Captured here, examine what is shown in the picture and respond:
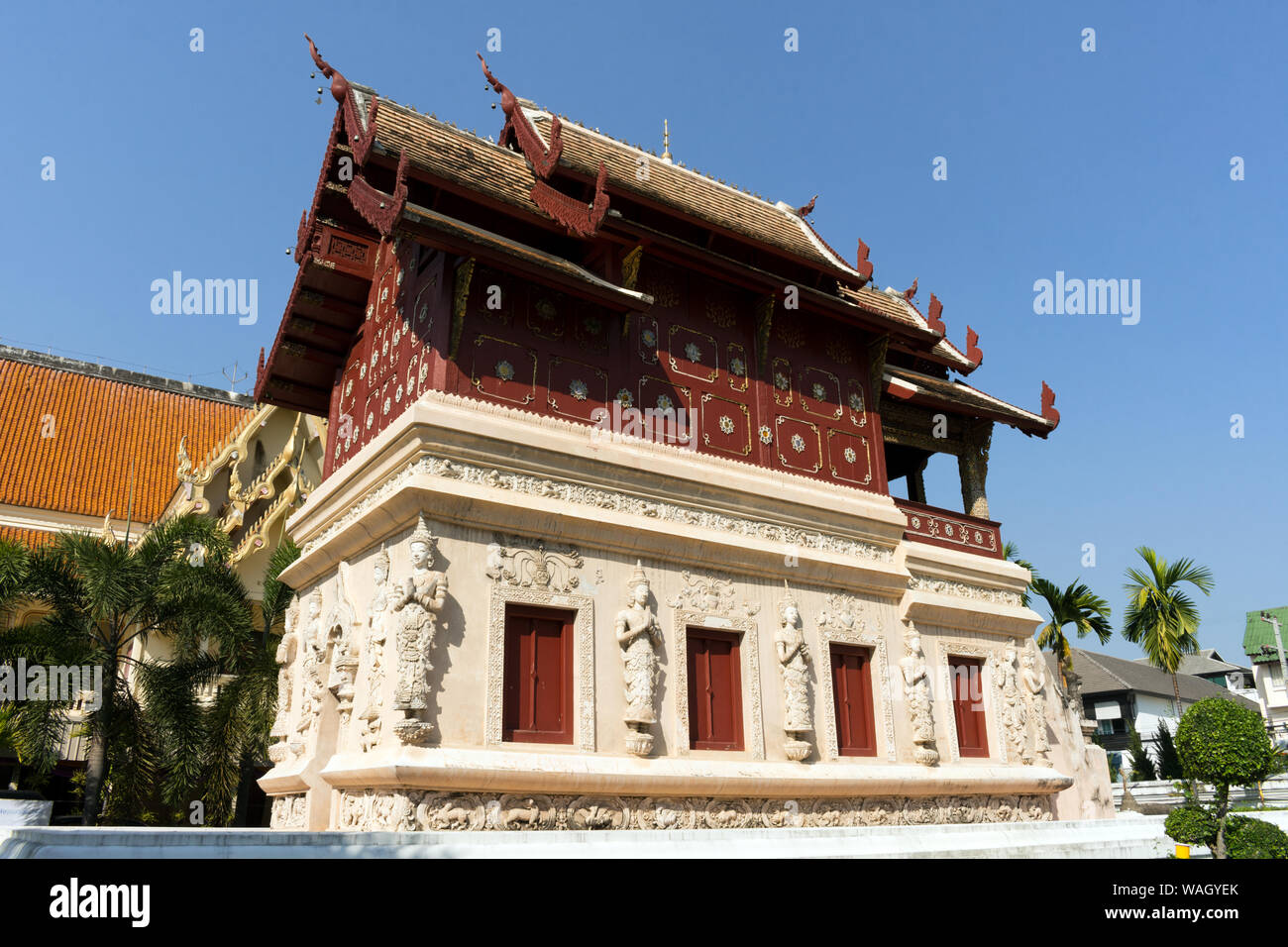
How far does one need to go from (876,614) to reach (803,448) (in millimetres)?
2635

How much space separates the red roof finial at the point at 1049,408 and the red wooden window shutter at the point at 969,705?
498 centimetres

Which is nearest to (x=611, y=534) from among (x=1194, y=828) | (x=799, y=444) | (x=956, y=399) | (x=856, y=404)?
(x=799, y=444)

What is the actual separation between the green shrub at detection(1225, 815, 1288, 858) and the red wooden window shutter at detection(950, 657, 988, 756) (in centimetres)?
340

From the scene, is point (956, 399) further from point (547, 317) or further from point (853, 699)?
point (547, 317)

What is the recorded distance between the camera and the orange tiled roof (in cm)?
2492

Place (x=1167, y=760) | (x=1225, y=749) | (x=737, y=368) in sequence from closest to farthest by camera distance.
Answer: (x=737, y=368), (x=1225, y=749), (x=1167, y=760)

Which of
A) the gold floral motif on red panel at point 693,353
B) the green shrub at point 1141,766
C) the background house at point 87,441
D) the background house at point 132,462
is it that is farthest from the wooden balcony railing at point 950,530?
the green shrub at point 1141,766

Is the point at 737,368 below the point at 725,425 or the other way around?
the other way around

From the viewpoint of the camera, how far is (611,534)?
37.1 ft

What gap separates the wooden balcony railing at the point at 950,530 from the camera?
15.3 metres

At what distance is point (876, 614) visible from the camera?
547 inches

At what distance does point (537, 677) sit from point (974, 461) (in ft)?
33.6

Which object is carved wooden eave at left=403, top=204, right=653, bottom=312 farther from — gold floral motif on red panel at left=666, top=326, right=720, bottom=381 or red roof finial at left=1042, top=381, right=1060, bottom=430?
red roof finial at left=1042, top=381, right=1060, bottom=430

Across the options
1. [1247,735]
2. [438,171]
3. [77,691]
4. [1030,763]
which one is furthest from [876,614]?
[77,691]
